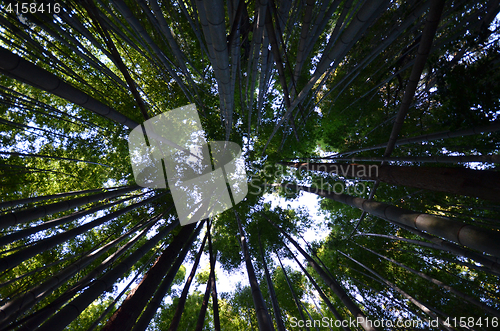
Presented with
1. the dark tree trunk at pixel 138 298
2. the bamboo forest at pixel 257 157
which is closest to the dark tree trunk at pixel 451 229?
the bamboo forest at pixel 257 157

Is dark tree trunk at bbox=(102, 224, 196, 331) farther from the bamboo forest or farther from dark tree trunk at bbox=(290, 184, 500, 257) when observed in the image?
dark tree trunk at bbox=(290, 184, 500, 257)

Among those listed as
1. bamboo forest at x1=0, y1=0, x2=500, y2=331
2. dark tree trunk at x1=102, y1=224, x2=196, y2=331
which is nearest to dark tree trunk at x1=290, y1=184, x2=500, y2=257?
bamboo forest at x1=0, y1=0, x2=500, y2=331

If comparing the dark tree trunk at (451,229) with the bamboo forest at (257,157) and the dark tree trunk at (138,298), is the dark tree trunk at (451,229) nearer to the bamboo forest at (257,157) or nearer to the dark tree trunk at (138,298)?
the bamboo forest at (257,157)

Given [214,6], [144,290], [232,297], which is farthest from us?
[232,297]

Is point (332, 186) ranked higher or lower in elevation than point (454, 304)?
higher

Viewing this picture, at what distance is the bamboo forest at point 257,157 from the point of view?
2.19 m

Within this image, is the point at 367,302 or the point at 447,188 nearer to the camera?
the point at 447,188

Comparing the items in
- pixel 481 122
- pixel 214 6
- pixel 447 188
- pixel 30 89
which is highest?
pixel 30 89

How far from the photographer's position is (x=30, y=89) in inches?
204

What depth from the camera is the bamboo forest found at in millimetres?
2188

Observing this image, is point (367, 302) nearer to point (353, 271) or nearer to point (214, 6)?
point (353, 271)

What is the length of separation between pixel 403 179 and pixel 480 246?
1.09 m

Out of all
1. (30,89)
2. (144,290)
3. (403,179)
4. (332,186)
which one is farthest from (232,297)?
(30,89)

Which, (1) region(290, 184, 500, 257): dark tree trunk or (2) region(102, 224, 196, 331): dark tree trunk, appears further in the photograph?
(2) region(102, 224, 196, 331): dark tree trunk
